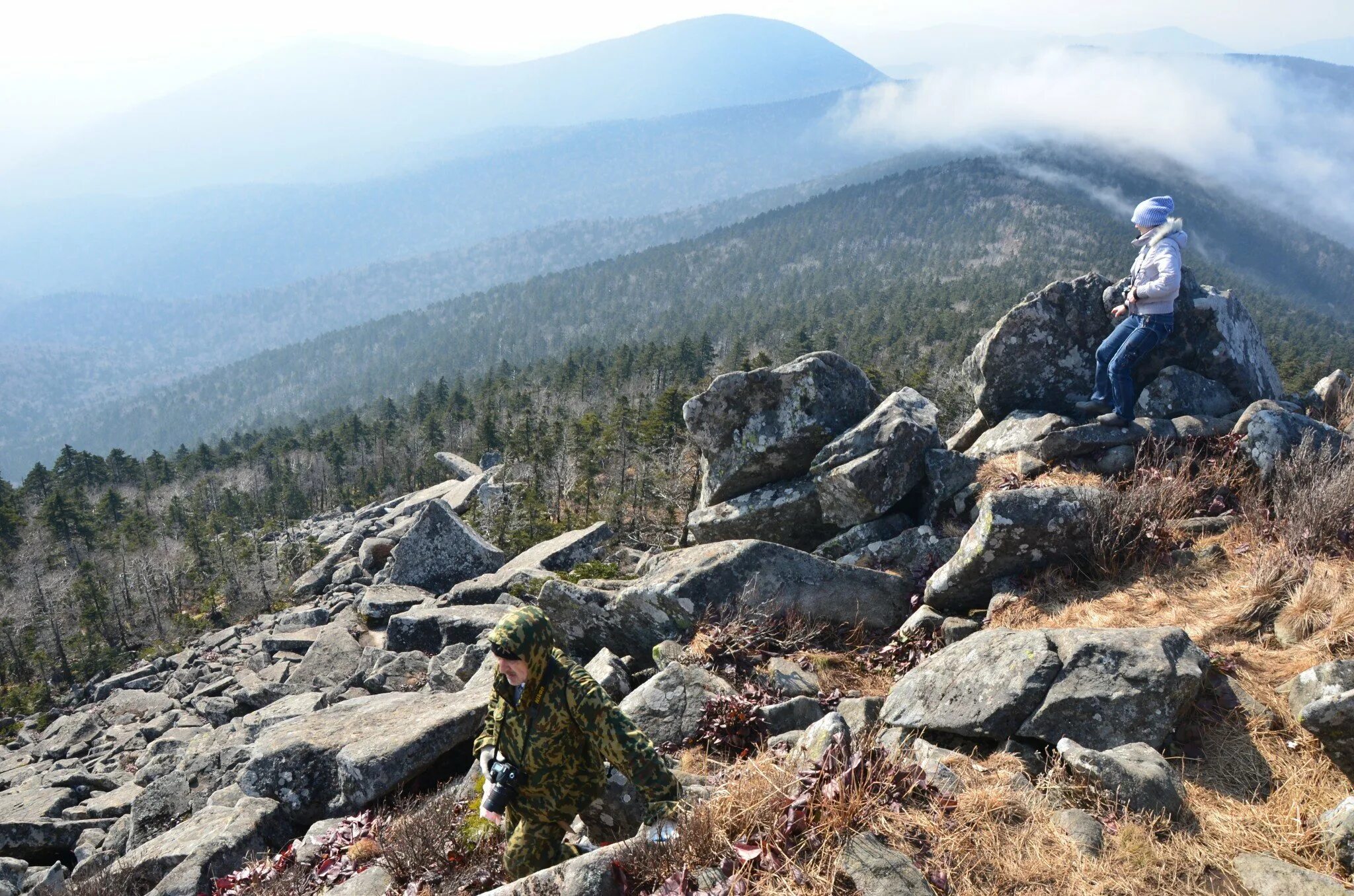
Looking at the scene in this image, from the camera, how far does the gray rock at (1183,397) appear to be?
36.0ft

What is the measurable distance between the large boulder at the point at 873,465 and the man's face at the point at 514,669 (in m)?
7.15

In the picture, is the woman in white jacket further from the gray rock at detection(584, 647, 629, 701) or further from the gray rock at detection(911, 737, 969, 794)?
the gray rock at detection(584, 647, 629, 701)

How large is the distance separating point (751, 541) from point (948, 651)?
3.30 m

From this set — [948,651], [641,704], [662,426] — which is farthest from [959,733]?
[662,426]

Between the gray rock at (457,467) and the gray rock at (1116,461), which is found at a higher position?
the gray rock at (1116,461)

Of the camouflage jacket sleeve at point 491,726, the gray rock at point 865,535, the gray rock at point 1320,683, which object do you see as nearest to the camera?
the gray rock at point 1320,683

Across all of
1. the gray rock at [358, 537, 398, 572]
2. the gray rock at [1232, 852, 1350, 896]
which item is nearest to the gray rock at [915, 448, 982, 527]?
the gray rock at [1232, 852, 1350, 896]

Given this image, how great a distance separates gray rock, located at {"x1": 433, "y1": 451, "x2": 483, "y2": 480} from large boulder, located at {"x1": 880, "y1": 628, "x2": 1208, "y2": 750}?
60.0 m

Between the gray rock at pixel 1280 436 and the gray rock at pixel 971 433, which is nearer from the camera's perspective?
the gray rock at pixel 1280 436

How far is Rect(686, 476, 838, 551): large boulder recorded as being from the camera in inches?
484

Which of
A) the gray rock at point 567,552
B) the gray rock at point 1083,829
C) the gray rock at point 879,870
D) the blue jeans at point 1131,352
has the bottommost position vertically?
the gray rock at point 567,552

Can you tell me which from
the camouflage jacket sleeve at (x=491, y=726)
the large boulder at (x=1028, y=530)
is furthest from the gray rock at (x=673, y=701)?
the large boulder at (x=1028, y=530)

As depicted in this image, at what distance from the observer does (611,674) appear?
341 inches

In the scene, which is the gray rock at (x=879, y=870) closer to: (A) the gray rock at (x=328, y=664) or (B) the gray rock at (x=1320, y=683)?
(B) the gray rock at (x=1320, y=683)
